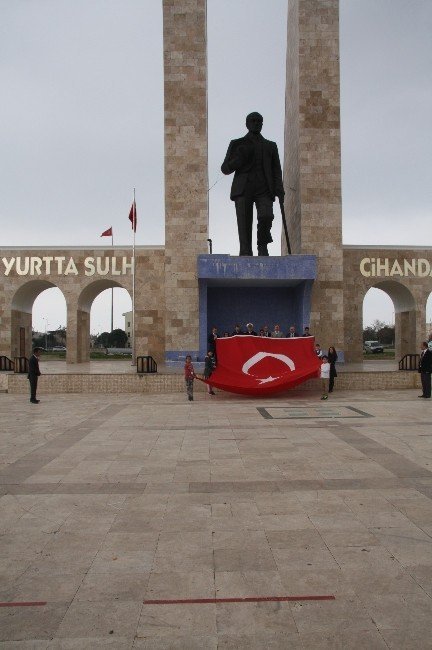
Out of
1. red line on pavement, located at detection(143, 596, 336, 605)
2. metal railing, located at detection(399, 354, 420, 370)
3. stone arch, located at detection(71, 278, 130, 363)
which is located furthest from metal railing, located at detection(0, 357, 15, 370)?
red line on pavement, located at detection(143, 596, 336, 605)

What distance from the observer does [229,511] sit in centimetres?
516

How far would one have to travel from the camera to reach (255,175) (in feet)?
66.0

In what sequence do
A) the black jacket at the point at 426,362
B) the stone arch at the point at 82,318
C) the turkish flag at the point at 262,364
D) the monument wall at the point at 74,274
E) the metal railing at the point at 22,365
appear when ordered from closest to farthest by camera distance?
the black jacket at the point at 426,362, the turkish flag at the point at 262,364, the metal railing at the point at 22,365, the monument wall at the point at 74,274, the stone arch at the point at 82,318

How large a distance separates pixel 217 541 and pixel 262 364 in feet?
34.8

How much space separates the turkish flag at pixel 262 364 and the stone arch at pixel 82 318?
33.5ft

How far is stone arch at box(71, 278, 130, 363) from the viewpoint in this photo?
24016 millimetres

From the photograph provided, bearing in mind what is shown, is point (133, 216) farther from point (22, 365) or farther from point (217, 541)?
point (217, 541)

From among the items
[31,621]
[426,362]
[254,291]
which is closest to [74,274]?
[254,291]

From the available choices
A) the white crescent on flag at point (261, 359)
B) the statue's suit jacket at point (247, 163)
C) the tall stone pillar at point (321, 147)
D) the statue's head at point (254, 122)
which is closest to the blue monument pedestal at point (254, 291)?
the tall stone pillar at point (321, 147)

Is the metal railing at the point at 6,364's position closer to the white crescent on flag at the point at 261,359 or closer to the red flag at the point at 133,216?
the red flag at the point at 133,216

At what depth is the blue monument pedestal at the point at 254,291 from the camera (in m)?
19.0

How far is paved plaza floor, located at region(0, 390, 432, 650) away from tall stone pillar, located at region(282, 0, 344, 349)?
12.3 metres

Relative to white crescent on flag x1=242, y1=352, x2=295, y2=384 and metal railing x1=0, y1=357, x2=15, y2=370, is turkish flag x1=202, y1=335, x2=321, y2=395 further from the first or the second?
metal railing x1=0, y1=357, x2=15, y2=370

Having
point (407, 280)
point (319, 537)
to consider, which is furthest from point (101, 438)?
point (407, 280)
